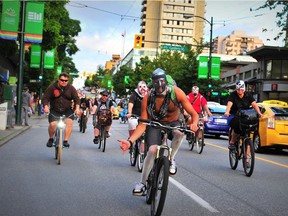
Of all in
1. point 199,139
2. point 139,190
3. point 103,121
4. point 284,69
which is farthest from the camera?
point 284,69

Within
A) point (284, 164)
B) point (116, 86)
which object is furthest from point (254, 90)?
point (116, 86)

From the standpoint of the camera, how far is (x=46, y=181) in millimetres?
7703

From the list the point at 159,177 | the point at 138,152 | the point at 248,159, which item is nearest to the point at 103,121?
the point at 138,152

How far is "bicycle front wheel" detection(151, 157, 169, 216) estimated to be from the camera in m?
5.04

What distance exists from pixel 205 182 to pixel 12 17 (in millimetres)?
15333

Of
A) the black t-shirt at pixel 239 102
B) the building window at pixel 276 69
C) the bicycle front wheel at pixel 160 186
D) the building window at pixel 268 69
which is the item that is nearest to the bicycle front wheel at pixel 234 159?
the black t-shirt at pixel 239 102

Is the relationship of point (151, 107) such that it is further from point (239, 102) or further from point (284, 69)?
point (284, 69)

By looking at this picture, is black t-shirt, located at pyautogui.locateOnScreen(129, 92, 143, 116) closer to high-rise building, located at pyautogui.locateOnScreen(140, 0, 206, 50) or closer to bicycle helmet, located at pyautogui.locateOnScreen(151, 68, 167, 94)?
bicycle helmet, located at pyautogui.locateOnScreen(151, 68, 167, 94)

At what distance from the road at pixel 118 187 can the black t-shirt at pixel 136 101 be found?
117 cm

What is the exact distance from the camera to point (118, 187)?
7332 millimetres

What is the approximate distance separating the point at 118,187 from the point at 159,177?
212 cm

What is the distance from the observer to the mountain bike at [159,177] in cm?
505

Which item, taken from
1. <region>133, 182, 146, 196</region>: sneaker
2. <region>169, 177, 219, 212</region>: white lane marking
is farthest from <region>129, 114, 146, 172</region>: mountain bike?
<region>133, 182, 146, 196</region>: sneaker

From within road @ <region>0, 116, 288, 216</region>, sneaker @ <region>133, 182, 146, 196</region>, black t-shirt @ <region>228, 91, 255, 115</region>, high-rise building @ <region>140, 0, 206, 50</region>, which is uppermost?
high-rise building @ <region>140, 0, 206, 50</region>
